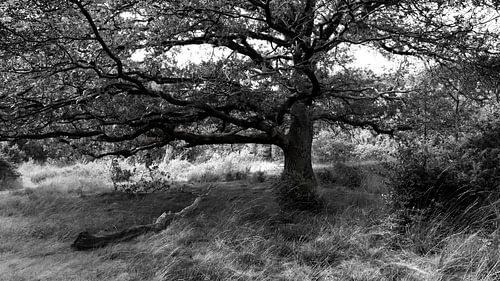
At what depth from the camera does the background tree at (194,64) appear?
5.66 meters

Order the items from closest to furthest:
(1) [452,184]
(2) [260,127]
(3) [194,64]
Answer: (1) [452,184] → (3) [194,64] → (2) [260,127]

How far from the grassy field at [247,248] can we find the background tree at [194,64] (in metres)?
1.24

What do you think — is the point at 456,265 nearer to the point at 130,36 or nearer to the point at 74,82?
the point at 130,36

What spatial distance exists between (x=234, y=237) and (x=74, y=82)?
413 centimetres

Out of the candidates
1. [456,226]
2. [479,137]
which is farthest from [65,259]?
[479,137]

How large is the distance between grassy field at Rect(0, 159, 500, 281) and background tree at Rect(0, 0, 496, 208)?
4.07 ft

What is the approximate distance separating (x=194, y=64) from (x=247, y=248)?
Answer: 3.82 metres

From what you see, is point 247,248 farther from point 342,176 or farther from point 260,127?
point 342,176

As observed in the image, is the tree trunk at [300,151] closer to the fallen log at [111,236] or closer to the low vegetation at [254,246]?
the low vegetation at [254,246]

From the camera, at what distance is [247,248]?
17.4ft

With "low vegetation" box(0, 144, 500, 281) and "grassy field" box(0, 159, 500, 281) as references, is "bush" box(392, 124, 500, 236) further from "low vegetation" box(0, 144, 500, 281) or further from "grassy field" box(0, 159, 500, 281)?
"grassy field" box(0, 159, 500, 281)

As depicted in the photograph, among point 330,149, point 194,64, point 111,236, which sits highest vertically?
point 194,64

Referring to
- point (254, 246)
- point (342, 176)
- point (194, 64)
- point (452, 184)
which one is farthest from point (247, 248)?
point (342, 176)

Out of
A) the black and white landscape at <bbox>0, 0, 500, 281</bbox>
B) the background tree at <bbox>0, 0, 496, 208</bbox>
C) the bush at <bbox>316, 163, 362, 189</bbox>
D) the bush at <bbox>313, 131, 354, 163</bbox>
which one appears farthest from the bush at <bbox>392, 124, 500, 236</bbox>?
the bush at <bbox>313, 131, 354, 163</bbox>
